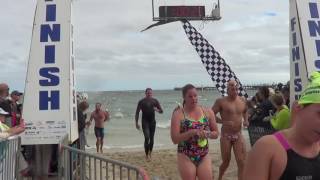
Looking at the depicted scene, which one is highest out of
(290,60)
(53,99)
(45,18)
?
(45,18)

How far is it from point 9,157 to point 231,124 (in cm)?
340

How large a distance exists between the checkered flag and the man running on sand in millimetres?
813

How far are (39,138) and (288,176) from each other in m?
5.01

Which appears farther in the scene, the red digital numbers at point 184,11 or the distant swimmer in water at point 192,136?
the red digital numbers at point 184,11

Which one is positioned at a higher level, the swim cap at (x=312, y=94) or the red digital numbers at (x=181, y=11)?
the red digital numbers at (x=181, y=11)

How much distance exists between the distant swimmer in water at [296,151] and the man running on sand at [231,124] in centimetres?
564

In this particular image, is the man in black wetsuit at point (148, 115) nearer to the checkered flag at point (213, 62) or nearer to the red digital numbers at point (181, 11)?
the checkered flag at point (213, 62)

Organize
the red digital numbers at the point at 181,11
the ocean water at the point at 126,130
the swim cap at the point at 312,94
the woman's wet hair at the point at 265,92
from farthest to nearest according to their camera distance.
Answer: the red digital numbers at the point at 181,11
the ocean water at the point at 126,130
the woman's wet hair at the point at 265,92
the swim cap at the point at 312,94

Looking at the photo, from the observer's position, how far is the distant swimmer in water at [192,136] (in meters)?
6.07

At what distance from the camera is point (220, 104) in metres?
8.12

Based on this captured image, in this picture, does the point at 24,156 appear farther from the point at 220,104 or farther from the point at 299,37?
the point at 299,37

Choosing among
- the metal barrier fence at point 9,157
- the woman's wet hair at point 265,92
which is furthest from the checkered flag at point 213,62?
the metal barrier fence at point 9,157

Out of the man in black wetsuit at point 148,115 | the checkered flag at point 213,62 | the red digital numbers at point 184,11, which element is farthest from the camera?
the red digital numbers at point 184,11

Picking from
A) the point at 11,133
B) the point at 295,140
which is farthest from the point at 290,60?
the point at 295,140
